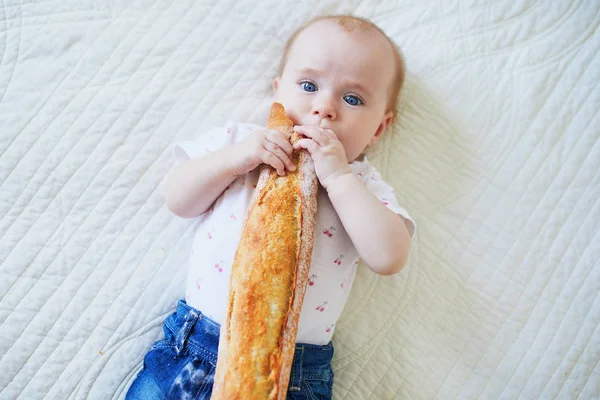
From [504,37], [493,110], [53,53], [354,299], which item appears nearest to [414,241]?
[354,299]

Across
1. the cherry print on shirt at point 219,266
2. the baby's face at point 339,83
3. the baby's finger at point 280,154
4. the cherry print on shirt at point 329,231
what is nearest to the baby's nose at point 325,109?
the baby's face at point 339,83

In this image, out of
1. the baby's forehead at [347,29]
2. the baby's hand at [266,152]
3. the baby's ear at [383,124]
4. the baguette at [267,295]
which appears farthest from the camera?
the baby's ear at [383,124]

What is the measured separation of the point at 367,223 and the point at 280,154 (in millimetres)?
216

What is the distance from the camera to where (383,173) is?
1.12m

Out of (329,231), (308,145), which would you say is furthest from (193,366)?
(308,145)

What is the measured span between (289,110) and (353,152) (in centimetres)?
17

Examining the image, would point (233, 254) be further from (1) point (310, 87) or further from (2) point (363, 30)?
(2) point (363, 30)

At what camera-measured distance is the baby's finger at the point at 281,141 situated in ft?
2.78

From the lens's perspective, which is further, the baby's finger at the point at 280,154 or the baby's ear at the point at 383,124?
the baby's ear at the point at 383,124

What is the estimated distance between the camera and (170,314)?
1.00 meters

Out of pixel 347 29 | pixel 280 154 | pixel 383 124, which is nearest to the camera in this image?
pixel 280 154

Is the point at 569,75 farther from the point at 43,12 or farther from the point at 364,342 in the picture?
the point at 43,12

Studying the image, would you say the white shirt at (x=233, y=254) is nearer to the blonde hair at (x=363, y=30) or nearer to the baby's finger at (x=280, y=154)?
the baby's finger at (x=280, y=154)

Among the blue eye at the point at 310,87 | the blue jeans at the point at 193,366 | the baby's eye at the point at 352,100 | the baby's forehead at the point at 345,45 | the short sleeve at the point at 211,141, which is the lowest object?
the blue jeans at the point at 193,366
